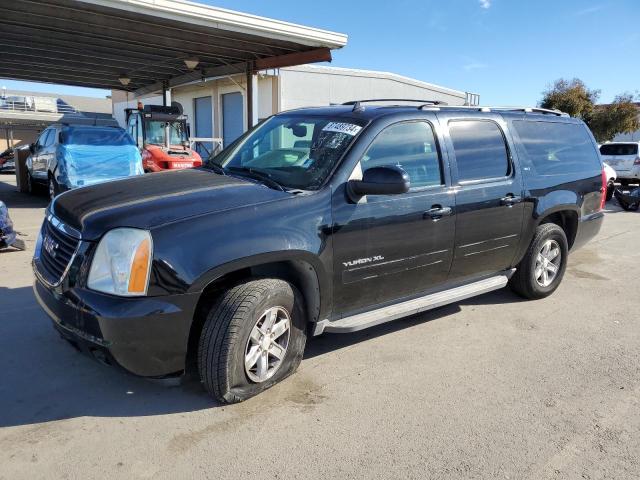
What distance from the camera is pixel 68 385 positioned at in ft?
11.2

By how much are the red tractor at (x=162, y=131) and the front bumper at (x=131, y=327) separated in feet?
38.4

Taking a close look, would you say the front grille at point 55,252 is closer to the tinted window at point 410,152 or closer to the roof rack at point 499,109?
the tinted window at point 410,152

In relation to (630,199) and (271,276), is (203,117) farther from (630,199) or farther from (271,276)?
(271,276)

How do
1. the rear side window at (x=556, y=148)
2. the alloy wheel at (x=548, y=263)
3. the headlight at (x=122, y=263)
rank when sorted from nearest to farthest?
the headlight at (x=122, y=263) < the rear side window at (x=556, y=148) < the alloy wheel at (x=548, y=263)

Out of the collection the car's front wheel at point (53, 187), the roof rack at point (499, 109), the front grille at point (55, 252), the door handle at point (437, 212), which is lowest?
the car's front wheel at point (53, 187)

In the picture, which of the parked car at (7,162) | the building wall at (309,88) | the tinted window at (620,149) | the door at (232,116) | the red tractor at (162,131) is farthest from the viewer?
the parked car at (7,162)

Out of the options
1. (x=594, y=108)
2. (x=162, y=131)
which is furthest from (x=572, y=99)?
(x=162, y=131)

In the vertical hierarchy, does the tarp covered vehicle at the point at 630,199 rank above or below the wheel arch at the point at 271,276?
below

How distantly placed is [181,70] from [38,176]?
736cm

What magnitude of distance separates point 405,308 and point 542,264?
221cm

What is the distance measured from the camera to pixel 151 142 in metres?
15.6

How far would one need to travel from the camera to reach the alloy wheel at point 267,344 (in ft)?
10.4

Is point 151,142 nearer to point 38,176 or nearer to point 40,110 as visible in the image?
point 38,176

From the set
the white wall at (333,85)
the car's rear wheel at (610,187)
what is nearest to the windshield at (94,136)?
the white wall at (333,85)
